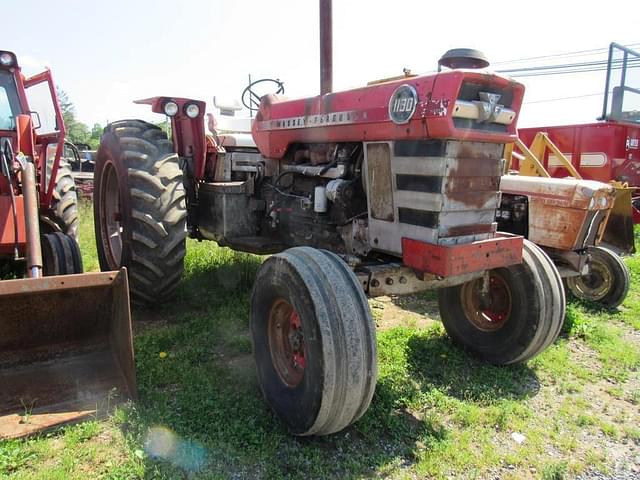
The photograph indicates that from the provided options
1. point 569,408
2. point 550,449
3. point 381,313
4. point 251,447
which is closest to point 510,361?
point 569,408

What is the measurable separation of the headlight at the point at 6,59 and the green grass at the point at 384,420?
266 centimetres

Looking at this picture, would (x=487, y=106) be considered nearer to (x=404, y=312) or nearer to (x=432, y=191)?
(x=432, y=191)

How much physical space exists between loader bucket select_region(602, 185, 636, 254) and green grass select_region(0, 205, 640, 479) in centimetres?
201

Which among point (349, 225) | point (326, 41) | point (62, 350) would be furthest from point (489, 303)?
point (62, 350)

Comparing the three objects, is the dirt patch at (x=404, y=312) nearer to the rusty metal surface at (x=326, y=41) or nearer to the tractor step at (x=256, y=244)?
the tractor step at (x=256, y=244)

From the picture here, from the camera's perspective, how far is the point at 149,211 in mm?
3783

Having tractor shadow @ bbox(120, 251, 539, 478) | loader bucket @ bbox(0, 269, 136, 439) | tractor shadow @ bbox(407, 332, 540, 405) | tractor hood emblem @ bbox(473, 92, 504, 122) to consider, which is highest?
tractor hood emblem @ bbox(473, 92, 504, 122)

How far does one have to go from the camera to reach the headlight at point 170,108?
4471 millimetres

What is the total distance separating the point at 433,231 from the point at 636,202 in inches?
273

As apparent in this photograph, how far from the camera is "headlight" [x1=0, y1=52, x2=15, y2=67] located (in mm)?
4570

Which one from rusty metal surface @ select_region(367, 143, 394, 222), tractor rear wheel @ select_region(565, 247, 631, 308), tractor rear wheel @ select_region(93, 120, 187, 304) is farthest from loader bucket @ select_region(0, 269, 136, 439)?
tractor rear wheel @ select_region(565, 247, 631, 308)

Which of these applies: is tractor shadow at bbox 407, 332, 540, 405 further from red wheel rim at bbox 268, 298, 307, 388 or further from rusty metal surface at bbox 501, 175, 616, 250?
rusty metal surface at bbox 501, 175, 616, 250

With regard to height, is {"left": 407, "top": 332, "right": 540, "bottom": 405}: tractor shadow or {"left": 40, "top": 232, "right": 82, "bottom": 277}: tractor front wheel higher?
{"left": 40, "top": 232, "right": 82, "bottom": 277}: tractor front wheel

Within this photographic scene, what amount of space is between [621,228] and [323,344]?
16.2 ft
